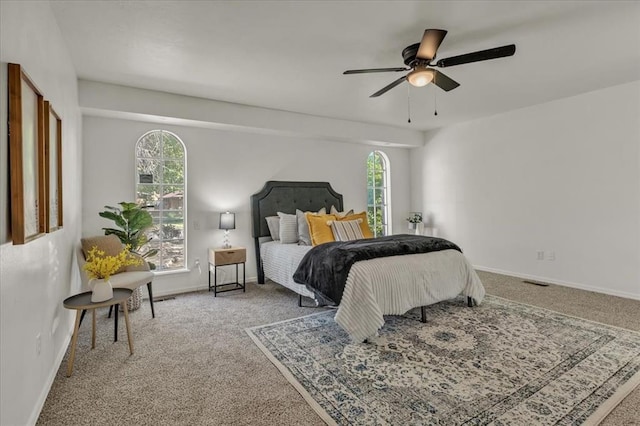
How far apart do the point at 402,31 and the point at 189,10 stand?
170 cm

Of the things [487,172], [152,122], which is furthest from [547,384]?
[152,122]

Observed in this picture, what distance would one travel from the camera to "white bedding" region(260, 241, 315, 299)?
3904mm

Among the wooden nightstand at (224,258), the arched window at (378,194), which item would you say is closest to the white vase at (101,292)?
the wooden nightstand at (224,258)

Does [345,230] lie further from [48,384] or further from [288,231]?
[48,384]

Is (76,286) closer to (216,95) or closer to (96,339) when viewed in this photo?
(96,339)

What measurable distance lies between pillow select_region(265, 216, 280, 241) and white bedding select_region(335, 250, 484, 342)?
222cm

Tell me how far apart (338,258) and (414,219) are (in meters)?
3.87

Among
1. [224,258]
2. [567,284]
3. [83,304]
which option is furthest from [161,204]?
[567,284]

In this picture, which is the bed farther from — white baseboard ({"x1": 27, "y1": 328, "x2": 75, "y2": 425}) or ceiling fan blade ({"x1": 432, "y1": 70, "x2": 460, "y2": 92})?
white baseboard ({"x1": 27, "y1": 328, "x2": 75, "y2": 425})

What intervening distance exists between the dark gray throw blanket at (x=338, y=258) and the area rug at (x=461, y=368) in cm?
42

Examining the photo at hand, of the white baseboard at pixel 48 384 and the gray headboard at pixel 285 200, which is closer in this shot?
the white baseboard at pixel 48 384

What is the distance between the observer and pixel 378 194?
22.1 ft

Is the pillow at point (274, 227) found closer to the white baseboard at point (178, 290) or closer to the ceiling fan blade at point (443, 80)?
the white baseboard at point (178, 290)

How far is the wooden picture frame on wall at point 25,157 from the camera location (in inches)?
62.1
